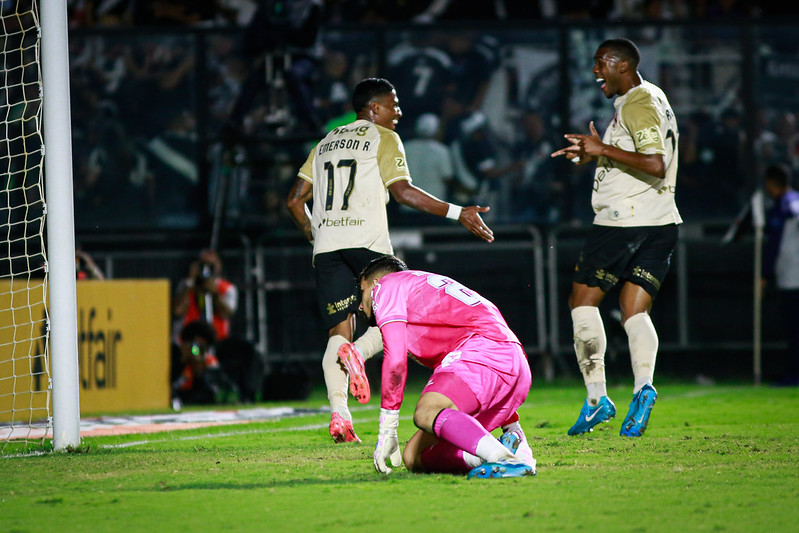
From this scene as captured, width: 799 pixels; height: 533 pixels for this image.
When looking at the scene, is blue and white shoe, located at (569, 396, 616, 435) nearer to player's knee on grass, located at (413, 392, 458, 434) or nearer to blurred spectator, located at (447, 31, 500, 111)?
player's knee on grass, located at (413, 392, 458, 434)

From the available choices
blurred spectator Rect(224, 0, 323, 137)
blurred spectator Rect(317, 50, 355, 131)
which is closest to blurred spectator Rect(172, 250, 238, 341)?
blurred spectator Rect(224, 0, 323, 137)

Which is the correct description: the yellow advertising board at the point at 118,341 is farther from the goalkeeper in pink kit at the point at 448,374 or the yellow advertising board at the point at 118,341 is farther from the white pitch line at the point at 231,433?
the goalkeeper in pink kit at the point at 448,374

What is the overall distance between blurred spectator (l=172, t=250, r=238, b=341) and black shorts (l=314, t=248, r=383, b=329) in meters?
4.51

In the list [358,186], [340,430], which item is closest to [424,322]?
[340,430]

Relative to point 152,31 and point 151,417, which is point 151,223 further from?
point 151,417

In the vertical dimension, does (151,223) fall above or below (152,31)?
below

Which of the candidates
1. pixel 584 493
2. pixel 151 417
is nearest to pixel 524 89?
pixel 151 417

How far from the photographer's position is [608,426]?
23.4ft

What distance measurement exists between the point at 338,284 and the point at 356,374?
172cm

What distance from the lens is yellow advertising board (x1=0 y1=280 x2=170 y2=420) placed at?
9473 mm

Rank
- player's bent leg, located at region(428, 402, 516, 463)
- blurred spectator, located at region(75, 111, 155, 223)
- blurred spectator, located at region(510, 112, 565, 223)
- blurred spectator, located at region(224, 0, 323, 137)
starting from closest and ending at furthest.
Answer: player's bent leg, located at region(428, 402, 516, 463) < blurred spectator, located at region(224, 0, 323, 137) < blurred spectator, located at region(75, 111, 155, 223) < blurred spectator, located at region(510, 112, 565, 223)

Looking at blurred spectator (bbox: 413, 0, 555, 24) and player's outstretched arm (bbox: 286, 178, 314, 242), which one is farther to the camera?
blurred spectator (bbox: 413, 0, 555, 24)

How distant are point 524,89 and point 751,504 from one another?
10.2 meters

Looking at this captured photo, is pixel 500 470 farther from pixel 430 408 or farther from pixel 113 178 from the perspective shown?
pixel 113 178
